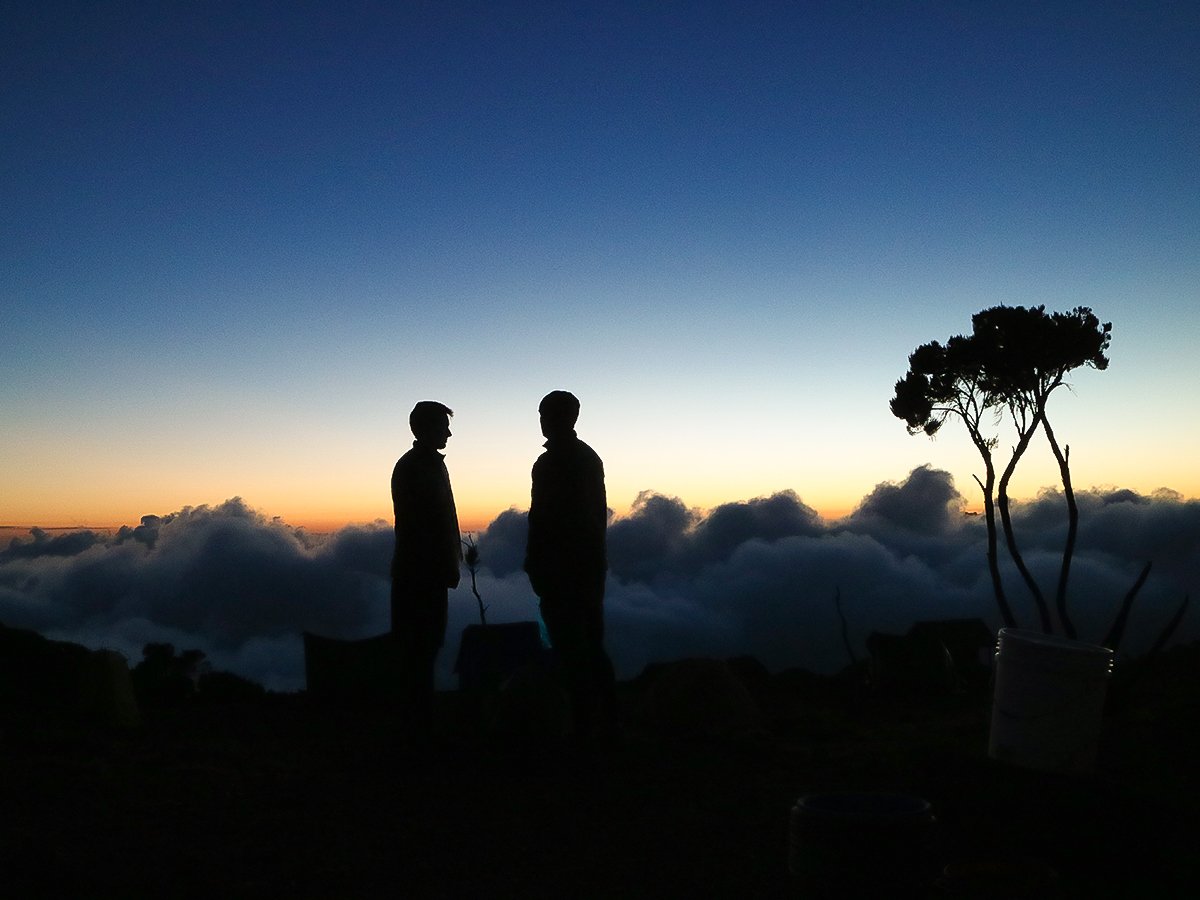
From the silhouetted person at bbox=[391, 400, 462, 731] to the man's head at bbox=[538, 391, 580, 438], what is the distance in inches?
34.8

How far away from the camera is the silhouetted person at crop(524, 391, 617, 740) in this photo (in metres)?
6.04

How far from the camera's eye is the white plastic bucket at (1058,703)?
5590 millimetres

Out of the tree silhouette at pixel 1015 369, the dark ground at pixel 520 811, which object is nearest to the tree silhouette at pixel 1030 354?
the tree silhouette at pixel 1015 369

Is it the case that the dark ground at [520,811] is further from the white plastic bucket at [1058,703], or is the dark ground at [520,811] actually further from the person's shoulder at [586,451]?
the person's shoulder at [586,451]

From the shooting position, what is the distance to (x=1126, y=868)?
13.4 ft

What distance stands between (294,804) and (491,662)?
5.06 metres

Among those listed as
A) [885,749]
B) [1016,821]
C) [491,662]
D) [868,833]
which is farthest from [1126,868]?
[491,662]

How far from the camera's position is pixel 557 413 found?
6.32 metres

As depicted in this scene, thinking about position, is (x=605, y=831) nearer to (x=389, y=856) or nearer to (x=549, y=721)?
(x=389, y=856)

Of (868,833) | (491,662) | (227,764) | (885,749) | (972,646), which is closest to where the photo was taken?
(868,833)

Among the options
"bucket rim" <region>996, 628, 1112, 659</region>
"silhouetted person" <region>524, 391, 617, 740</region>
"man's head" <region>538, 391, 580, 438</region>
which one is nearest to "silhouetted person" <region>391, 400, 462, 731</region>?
"silhouetted person" <region>524, 391, 617, 740</region>

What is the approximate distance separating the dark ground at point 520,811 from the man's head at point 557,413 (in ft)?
6.67

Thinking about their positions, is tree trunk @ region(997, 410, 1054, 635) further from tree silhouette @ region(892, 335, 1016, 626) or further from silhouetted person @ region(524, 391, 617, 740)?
silhouetted person @ region(524, 391, 617, 740)

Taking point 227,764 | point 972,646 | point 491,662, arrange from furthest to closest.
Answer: point 972,646
point 491,662
point 227,764
